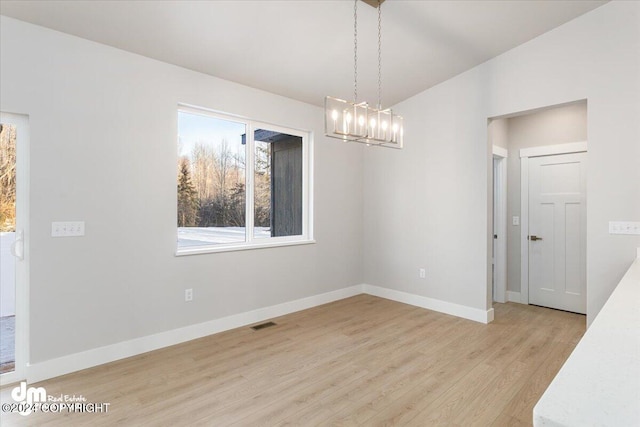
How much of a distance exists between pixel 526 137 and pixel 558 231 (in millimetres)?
1354

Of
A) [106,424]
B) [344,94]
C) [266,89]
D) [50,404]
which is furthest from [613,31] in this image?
[50,404]

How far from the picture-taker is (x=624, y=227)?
302 cm

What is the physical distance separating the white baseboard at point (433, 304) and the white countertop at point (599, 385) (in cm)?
298

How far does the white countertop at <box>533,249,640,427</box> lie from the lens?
2.35 feet

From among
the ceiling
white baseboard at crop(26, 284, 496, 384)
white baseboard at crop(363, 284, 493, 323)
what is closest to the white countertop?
the ceiling

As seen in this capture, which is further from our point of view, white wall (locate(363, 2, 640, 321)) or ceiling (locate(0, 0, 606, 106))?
white wall (locate(363, 2, 640, 321))

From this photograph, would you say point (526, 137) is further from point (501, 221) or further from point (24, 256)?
point (24, 256)

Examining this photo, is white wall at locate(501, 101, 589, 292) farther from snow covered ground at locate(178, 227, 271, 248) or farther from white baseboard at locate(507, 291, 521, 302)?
snow covered ground at locate(178, 227, 271, 248)

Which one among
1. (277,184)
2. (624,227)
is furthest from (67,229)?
(624,227)

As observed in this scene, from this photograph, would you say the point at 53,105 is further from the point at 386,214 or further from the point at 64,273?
the point at 386,214

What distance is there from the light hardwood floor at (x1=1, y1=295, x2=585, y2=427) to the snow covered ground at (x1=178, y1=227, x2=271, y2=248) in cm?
100

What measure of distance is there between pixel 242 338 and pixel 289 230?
1.55 meters

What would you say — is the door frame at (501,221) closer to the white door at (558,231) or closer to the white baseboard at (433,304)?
the white door at (558,231)

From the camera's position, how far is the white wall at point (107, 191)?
8.60ft
